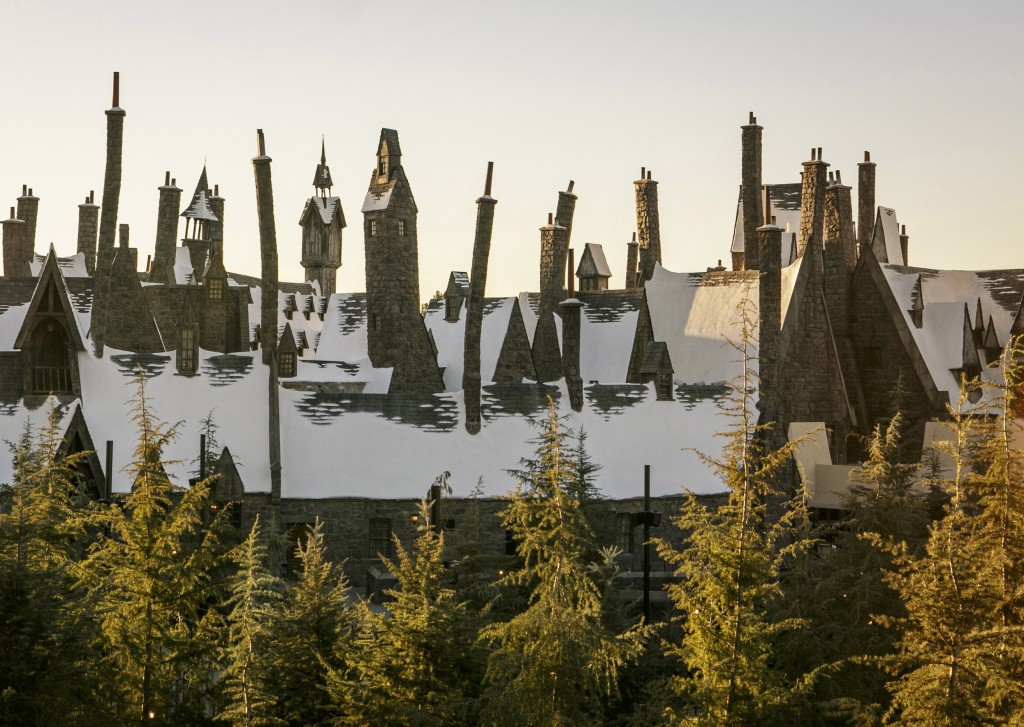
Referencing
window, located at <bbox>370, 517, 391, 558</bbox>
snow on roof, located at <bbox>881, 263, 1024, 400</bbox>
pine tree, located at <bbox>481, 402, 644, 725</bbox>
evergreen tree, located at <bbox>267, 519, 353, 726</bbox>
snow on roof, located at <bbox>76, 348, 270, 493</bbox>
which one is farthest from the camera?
snow on roof, located at <bbox>881, 263, 1024, 400</bbox>

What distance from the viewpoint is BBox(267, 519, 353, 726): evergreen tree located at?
57.9ft

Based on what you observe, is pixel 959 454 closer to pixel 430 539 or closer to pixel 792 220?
pixel 430 539

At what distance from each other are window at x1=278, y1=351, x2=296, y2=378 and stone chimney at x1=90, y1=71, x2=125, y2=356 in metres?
6.67

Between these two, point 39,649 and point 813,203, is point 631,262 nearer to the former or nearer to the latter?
point 813,203

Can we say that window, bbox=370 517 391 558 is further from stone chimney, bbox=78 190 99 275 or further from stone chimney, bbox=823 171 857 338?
stone chimney, bbox=78 190 99 275

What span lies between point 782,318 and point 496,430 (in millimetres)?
10640

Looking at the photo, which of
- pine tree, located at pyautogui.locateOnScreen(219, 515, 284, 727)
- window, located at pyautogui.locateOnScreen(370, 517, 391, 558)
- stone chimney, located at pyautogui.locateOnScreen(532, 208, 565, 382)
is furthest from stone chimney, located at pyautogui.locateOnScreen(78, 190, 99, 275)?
pine tree, located at pyautogui.locateOnScreen(219, 515, 284, 727)

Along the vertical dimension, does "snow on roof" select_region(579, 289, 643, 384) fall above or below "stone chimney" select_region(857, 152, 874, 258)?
below

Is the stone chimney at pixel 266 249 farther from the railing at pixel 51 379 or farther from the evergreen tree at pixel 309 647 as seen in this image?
the evergreen tree at pixel 309 647

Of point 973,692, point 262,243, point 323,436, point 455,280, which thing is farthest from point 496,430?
point 973,692

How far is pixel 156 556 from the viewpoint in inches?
667

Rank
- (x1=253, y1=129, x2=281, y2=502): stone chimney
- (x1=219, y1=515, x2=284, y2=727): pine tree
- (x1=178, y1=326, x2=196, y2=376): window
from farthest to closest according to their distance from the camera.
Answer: (x1=253, y1=129, x2=281, y2=502): stone chimney < (x1=178, y1=326, x2=196, y2=376): window < (x1=219, y1=515, x2=284, y2=727): pine tree

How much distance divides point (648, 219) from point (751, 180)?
20.5ft

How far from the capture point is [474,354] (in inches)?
1372
